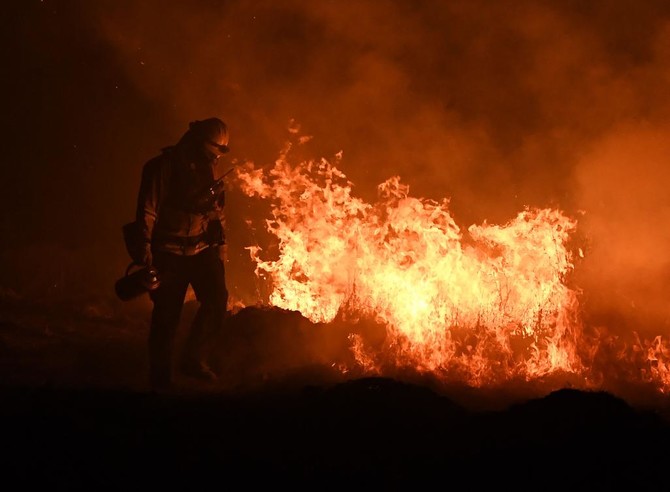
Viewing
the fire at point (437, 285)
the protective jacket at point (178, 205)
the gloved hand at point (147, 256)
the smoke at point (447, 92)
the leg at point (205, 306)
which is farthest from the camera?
the smoke at point (447, 92)

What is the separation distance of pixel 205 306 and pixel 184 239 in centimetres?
70

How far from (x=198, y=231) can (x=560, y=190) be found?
6141 millimetres

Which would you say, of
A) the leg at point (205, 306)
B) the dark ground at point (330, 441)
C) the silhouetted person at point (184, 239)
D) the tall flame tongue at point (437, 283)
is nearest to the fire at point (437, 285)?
the tall flame tongue at point (437, 283)

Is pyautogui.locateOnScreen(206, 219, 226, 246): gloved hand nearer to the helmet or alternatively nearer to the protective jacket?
the protective jacket

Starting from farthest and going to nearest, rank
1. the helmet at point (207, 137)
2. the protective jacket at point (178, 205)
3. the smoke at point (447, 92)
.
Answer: the smoke at point (447, 92) → the helmet at point (207, 137) → the protective jacket at point (178, 205)

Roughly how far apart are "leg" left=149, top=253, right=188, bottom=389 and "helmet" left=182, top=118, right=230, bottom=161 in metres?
1.04

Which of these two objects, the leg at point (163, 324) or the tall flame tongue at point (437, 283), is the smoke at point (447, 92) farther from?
the leg at point (163, 324)

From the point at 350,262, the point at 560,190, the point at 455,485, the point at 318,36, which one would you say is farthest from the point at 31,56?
the point at 455,485

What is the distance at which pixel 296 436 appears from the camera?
4.00m

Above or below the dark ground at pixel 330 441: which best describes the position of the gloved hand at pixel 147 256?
above

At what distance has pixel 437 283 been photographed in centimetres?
765

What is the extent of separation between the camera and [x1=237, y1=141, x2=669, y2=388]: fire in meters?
6.68

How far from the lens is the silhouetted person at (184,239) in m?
5.79

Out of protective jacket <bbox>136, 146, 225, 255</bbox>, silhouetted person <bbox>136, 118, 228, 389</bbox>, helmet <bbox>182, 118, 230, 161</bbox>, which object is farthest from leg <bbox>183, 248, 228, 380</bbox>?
helmet <bbox>182, 118, 230, 161</bbox>
